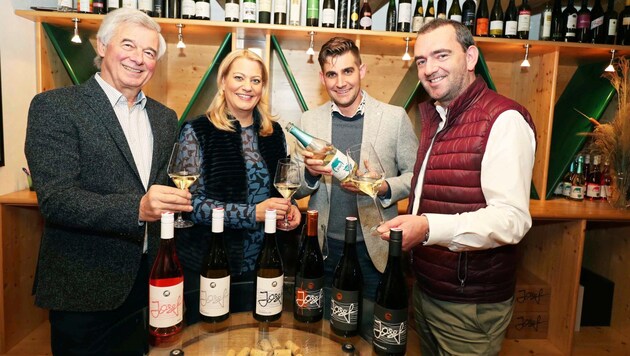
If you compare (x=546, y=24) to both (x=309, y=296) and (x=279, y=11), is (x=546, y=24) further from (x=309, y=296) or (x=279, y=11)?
(x=309, y=296)

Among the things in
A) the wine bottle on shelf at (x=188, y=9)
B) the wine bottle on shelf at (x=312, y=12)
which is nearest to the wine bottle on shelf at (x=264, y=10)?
the wine bottle on shelf at (x=312, y=12)

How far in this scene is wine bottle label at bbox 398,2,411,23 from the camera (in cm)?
257

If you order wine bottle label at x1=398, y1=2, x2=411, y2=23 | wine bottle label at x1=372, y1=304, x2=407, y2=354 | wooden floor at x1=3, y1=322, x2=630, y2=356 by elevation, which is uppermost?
wine bottle label at x1=398, y1=2, x2=411, y2=23

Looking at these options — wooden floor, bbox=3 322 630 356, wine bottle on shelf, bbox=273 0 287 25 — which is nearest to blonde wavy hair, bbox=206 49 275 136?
wine bottle on shelf, bbox=273 0 287 25

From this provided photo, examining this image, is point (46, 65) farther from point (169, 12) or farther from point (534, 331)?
point (534, 331)

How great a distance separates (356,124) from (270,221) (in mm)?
908

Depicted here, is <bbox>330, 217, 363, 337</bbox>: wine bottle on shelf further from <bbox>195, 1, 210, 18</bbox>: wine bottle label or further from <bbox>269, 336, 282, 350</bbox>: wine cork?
<bbox>195, 1, 210, 18</bbox>: wine bottle label

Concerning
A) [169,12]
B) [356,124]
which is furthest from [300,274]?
[169,12]

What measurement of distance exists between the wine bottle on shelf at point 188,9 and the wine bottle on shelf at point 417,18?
1.22 m

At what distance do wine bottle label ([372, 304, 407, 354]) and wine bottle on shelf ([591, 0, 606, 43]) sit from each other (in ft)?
8.11

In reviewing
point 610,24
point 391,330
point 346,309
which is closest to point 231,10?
point 346,309

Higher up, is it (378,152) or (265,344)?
(378,152)

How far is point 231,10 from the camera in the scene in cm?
246

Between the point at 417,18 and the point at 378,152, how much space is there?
112 cm
